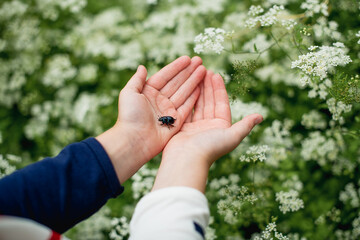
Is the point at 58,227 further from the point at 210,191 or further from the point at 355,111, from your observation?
the point at 355,111

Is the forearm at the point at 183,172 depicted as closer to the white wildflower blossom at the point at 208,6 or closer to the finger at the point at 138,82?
the finger at the point at 138,82

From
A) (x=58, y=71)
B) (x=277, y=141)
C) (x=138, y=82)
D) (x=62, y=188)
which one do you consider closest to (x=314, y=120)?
(x=277, y=141)

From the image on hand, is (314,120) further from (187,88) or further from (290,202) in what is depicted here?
(187,88)

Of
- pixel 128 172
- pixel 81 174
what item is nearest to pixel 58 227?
pixel 81 174

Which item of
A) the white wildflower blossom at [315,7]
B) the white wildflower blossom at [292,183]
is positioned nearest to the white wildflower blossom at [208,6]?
the white wildflower blossom at [315,7]

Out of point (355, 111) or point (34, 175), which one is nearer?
point (34, 175)

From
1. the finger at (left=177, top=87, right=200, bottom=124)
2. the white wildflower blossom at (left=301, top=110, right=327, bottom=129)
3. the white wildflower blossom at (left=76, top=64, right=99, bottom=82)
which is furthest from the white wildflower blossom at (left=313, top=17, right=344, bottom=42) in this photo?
the white wildflower blossom at (left=76, top=64, right=99, bottom=82)
